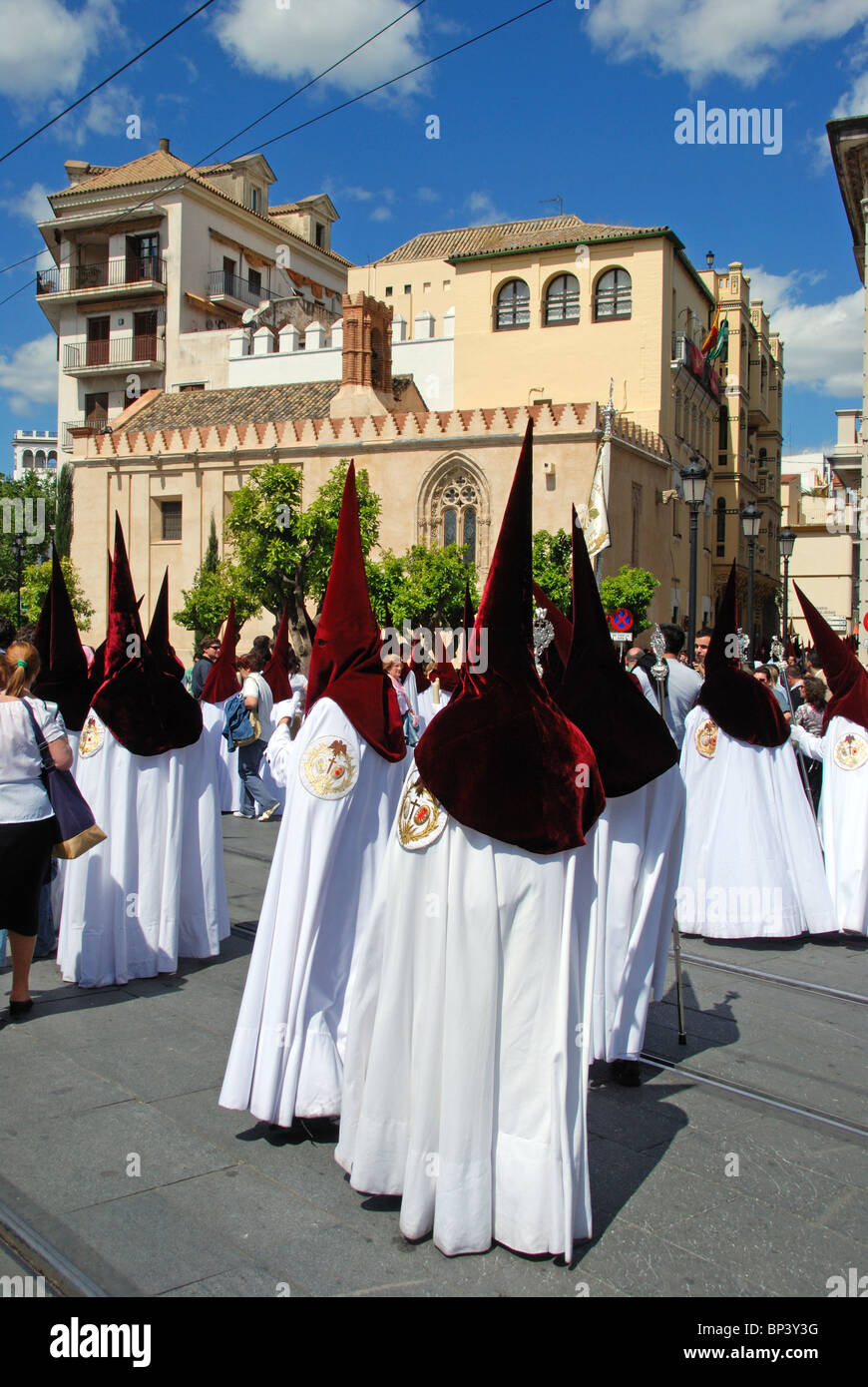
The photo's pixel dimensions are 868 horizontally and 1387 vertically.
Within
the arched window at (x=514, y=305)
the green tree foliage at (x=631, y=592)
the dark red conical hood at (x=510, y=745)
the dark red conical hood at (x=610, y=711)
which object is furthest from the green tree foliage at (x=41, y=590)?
the dark red conical hood at (x=510, y=745)

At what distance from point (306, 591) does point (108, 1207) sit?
34.4 m

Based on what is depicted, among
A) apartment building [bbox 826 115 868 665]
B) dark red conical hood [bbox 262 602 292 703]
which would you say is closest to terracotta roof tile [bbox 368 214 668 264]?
apartment building [bbox 826 115 868 665]

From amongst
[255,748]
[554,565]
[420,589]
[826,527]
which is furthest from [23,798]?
[826,527]

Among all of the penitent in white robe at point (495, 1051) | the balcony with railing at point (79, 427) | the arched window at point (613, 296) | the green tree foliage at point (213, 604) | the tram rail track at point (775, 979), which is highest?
the arched window at point (613, 296)

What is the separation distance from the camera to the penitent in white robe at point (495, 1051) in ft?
10.9

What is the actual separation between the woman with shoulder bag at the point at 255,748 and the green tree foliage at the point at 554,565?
20.3 metres

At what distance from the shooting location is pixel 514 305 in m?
51.2

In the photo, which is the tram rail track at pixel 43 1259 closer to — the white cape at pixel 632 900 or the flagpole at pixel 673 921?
the white cape at pixel 632 900

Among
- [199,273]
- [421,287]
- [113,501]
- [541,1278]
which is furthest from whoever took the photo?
[421,287]

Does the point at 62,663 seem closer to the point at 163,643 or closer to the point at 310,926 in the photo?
the point at 163,643

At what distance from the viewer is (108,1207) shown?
3.68m

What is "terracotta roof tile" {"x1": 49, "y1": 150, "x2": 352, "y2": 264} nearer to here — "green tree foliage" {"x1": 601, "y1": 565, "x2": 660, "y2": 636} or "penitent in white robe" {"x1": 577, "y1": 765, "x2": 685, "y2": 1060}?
"green tree foliage" {"x1": 601, "y1": 565, "x2": 660, "y2": 636}
